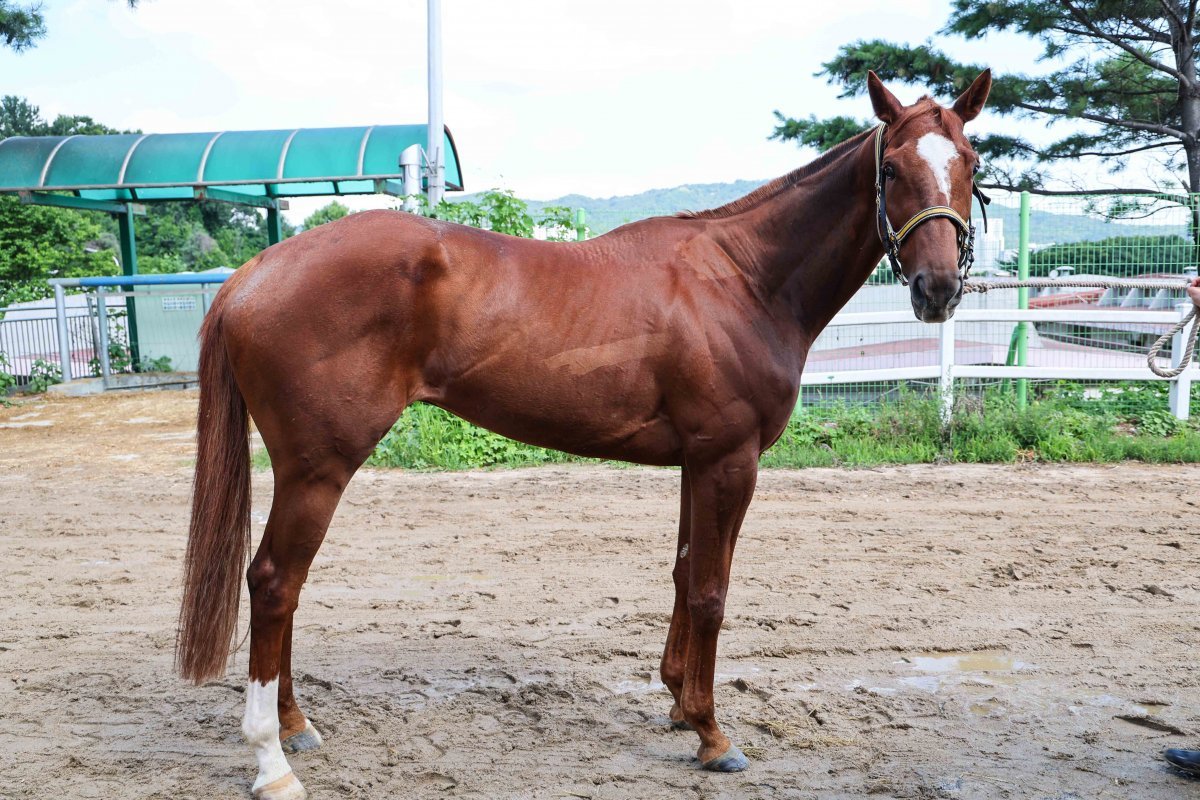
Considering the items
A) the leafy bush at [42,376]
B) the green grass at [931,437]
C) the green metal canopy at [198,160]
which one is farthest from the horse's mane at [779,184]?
the leafy bush at [42,376]

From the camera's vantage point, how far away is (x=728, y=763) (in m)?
2.89

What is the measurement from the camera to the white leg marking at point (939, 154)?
268 cm

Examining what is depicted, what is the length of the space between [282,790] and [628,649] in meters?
1.59

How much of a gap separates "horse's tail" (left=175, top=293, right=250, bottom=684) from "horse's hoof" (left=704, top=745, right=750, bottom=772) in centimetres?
166

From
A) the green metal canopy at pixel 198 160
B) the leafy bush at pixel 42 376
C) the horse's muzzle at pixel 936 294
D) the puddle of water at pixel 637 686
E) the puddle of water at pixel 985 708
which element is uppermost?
the green metal canopy at pixel 198 160

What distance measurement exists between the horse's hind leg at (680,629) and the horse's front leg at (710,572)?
0.21 metres

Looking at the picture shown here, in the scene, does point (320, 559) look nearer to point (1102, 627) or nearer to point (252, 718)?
point (252, 718)

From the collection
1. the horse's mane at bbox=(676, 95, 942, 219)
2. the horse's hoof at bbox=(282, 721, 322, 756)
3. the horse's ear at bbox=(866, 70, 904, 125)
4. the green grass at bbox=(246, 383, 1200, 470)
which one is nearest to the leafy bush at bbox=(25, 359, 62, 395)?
the green grass at bbox=(246, 383, 1200, 470)

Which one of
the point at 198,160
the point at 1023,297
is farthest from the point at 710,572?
the point at 198,160

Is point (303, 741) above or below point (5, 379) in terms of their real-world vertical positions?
below

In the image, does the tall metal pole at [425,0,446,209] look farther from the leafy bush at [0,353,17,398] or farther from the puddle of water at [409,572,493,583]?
the leafy bush at [0,353,17,398]

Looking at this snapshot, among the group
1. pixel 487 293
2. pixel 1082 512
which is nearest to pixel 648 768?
pixel 487 293

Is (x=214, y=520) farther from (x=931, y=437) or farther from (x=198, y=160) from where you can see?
(x=198, y=160)

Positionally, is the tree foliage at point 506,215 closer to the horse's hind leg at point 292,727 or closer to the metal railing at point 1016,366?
the metal railing at point 1016,366
